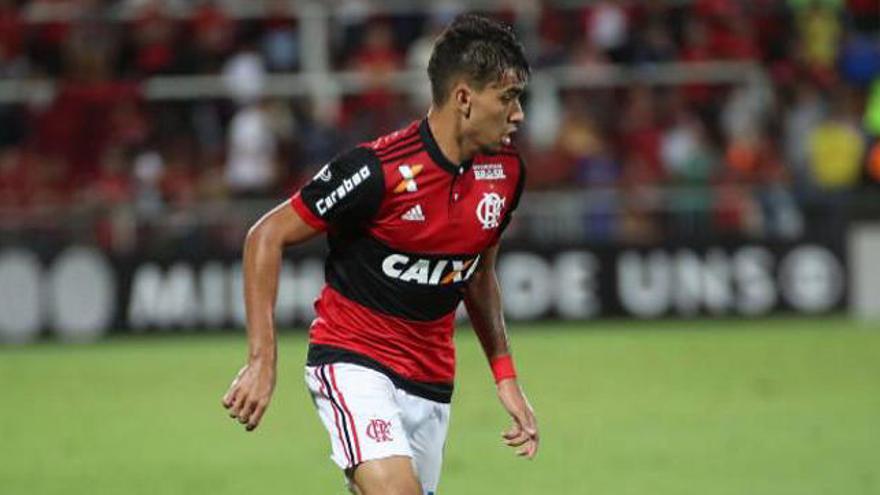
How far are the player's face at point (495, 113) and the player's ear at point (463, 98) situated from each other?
0.01 m

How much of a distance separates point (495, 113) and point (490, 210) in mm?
415

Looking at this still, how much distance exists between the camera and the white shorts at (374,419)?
5984 mm

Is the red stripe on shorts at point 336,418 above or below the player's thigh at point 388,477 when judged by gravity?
above

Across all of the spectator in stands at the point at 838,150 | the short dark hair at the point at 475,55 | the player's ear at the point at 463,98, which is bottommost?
the spectator in stands at the point at 838,150

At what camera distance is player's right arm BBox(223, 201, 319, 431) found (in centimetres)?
565

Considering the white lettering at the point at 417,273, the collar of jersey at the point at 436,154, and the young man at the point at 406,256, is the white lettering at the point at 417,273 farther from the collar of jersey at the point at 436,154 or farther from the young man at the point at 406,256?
the collar of jersey at the point at 436,154

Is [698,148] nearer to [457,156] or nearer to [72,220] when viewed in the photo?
[72,220]

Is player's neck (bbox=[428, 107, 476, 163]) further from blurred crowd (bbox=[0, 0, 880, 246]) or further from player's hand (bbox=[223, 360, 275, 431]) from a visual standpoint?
blurred crowd (bbox=[0, 0, 880, 246])

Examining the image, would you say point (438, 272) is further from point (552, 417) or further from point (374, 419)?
point (552, 417)

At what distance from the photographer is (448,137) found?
20.4 ft

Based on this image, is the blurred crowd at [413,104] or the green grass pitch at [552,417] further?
the blurred crowd at [413,104]

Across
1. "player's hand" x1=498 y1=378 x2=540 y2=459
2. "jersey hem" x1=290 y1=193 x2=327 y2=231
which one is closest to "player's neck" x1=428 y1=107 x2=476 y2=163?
"jersey hem" x1=290 y1=193 x2=327 y2=231

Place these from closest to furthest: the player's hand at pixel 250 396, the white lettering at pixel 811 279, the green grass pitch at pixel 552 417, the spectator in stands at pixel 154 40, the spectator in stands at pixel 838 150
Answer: the player's hand at pixel 250 396, the green grass pitch at pixel 552 417, the white lettering at pixel 811 279, the spectator in stands at pixel 838 150, the spectator in stands at pixel 154 40

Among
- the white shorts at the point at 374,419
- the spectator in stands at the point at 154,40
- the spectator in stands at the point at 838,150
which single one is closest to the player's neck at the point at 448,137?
the white shorts at the point at 374,419
